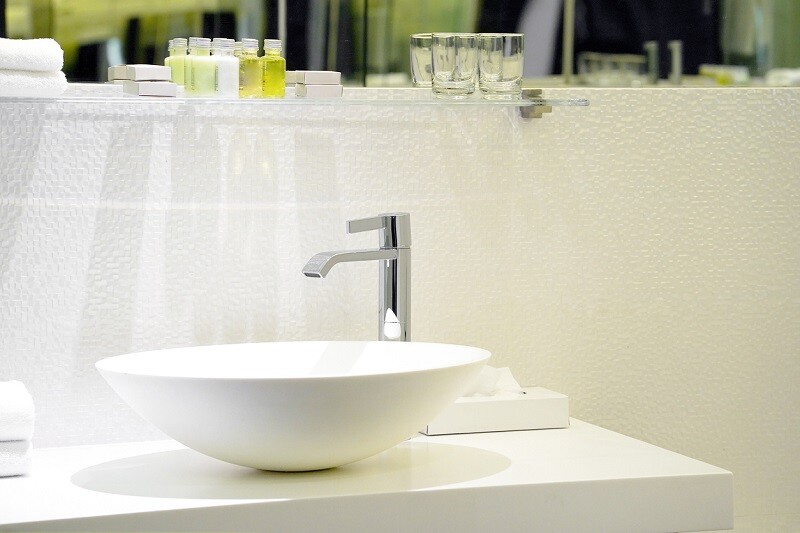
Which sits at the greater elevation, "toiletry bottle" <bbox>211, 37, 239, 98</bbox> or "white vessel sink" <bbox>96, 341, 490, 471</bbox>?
"toiletry bottle" <bbox>211, 37, 239, 98</bbox>

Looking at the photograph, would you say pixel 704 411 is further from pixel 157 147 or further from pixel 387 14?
pixel 157 147

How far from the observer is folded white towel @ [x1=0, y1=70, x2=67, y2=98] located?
156cm

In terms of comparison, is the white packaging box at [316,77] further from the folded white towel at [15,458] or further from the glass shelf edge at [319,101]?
the folded white towel at [15,458]

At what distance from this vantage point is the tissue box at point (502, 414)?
68.2 inches

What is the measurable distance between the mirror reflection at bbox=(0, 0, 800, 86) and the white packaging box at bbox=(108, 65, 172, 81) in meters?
0.08

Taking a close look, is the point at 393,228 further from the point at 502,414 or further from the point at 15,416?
the point at 15,416

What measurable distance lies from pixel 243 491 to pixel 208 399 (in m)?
0.14

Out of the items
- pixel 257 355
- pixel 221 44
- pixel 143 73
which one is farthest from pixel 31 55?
pixel 257 355

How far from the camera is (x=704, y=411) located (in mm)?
2047

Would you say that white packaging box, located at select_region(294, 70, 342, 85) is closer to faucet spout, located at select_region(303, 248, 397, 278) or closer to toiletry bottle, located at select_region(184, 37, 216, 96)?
toiletry bottle, located at select_region(184, 37, 216, 96)

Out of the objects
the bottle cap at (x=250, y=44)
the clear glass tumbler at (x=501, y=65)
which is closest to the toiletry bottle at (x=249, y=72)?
the bottle cap at (x=250, y=44)

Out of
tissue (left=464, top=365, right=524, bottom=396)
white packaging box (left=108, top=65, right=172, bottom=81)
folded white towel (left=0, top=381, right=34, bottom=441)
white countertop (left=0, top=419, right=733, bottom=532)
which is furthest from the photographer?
tissue (left=464, top=365, right=524, bottom=396)

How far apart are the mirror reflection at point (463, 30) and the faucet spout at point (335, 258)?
A: 335 mm

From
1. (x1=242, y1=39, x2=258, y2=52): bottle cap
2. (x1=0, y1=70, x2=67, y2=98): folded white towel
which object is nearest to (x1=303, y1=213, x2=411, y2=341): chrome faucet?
(x1=242, y1=39, x2=258, y2=52): bottle cap
